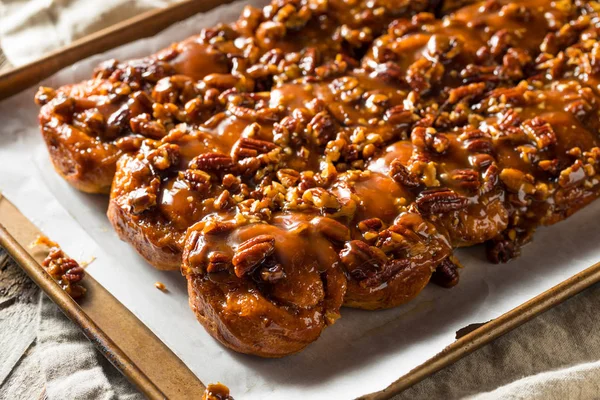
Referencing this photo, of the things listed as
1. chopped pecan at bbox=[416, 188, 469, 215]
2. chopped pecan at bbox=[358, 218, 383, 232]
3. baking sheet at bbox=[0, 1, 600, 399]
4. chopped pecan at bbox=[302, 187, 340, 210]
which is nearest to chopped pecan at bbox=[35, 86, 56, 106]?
baking sheet at bbox=[0, 1, 600, 399]

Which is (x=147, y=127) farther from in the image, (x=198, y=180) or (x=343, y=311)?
(x=343, y=311)

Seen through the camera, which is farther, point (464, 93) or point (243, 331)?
point (464, 93)

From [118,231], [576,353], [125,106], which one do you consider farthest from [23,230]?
[576,353]

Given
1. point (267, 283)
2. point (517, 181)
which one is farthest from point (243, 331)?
point (517, 181)

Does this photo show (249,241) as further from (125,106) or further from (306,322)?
(125,106)

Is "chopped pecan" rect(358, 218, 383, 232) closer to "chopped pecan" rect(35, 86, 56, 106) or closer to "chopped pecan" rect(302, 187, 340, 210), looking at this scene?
"chopped pecan" rect(302, 187, 340, 210)

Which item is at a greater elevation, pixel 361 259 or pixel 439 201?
pixel 439 201

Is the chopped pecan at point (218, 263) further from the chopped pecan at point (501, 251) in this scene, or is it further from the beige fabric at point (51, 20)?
the beige fabric at point (51, 20)
